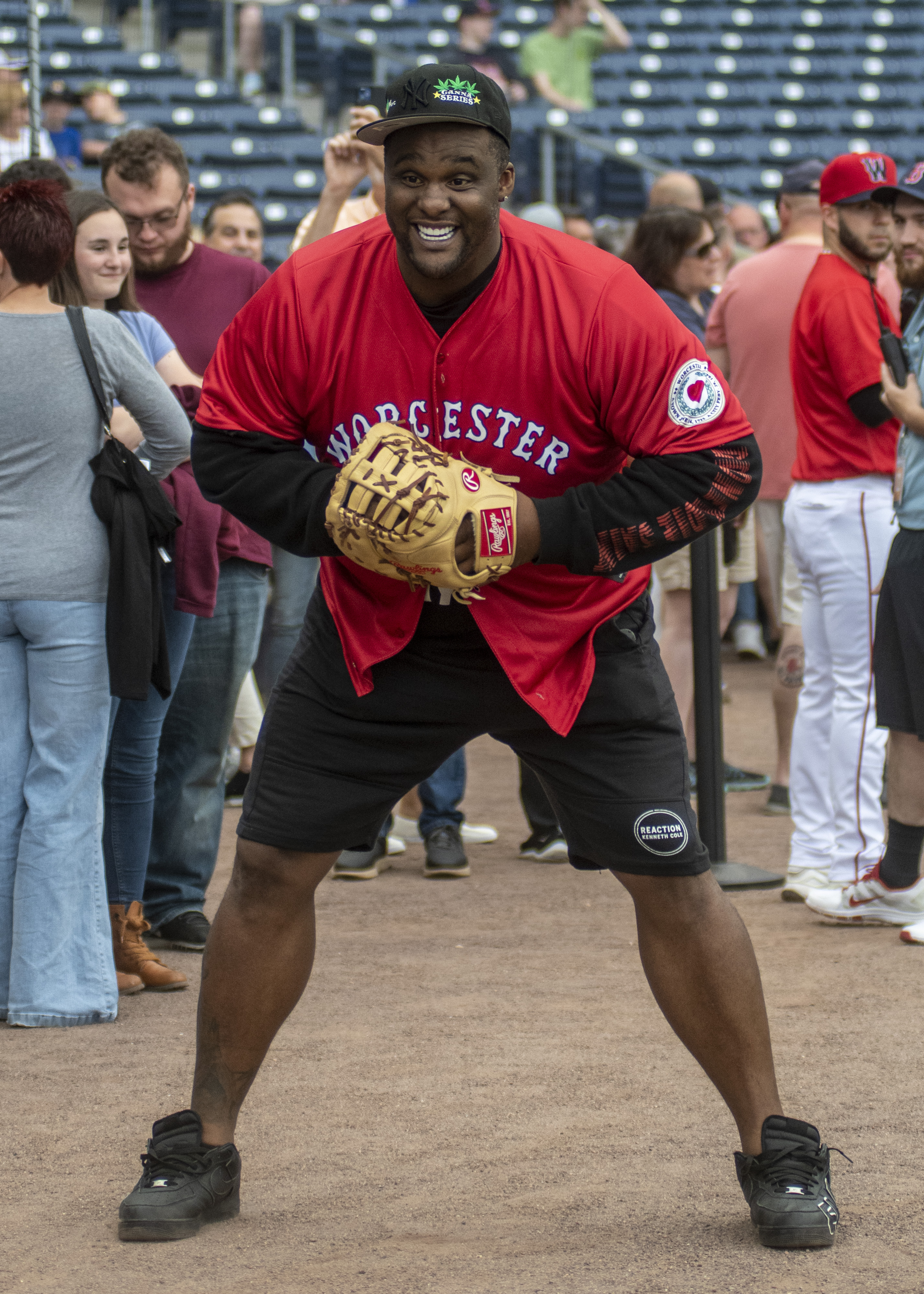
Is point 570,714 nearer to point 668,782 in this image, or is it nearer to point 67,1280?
point 668,782

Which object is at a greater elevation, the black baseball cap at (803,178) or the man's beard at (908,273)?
the black baseball cap at (803,178)

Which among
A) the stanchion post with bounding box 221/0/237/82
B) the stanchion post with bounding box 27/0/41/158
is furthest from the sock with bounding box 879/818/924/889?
the stanchion post with bounding box 221/0/237/82

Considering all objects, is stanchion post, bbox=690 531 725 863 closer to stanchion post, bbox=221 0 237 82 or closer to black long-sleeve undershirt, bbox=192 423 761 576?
black long-sleeve undershirt, bbox=192 423 761 576

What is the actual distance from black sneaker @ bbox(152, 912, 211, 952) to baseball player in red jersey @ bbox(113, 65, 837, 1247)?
1748 millimetres

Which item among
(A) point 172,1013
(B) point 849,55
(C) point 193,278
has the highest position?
(B) point 849,55

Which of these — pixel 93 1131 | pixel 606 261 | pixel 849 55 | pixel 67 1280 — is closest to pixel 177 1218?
pixel 67 1280

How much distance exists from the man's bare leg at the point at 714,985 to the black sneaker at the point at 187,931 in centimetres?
214

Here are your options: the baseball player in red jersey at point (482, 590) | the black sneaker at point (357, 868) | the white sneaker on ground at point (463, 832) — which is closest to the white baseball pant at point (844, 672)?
the white sneaker on ground at point (463, 832)

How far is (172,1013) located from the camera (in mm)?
4121

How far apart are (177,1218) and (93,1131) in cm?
59

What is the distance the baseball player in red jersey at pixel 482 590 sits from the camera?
8.67ft

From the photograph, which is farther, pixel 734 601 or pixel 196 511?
pixel 734 601

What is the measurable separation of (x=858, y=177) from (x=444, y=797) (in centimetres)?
242

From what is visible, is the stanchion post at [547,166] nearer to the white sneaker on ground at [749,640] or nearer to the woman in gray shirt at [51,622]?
the white sneaker on ground at [749,640]
